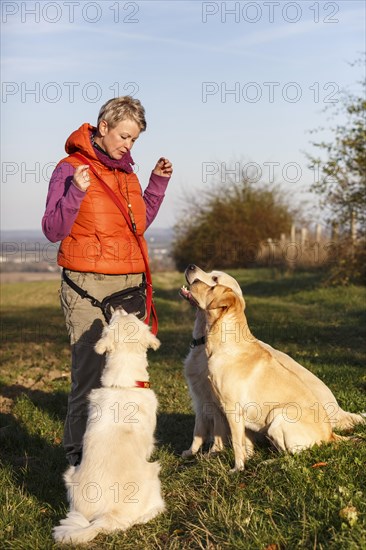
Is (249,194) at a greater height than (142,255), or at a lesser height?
greater

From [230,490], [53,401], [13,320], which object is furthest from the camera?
[13,320]

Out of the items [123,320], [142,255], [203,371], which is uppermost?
[142,255]

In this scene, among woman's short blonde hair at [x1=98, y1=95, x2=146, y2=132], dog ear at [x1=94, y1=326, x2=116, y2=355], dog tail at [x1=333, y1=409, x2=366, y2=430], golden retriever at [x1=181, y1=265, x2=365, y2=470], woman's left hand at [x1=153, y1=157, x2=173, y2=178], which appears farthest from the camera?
dog tail at [x1=333, y1=409, x2=366, y2=430]

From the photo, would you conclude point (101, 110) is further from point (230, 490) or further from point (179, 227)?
point (179, 227)

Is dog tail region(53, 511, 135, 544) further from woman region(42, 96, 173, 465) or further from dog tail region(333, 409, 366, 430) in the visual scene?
dog tail region(333, 409, 366, 430)

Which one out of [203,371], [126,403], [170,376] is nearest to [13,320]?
[170,376]

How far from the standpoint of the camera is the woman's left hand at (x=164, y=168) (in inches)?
215

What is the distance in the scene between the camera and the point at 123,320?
468 centimetres

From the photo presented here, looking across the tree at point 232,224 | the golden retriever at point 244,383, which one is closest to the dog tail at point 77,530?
the golden retriever at point 244,383

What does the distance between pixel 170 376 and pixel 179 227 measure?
31523mm

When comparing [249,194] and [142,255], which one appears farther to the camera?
[249,194]

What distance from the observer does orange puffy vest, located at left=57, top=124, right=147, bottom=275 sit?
4.92 m

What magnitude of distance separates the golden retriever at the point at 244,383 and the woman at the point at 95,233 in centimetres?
73

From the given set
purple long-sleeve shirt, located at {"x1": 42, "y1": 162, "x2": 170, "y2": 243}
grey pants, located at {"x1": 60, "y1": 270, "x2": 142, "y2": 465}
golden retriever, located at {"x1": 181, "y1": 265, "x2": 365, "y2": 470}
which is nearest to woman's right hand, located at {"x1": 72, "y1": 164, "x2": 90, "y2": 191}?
purple long-sleeve shirt, located at {"x1": 42, "y1": 162, "x2": 170, "y2": 243}
